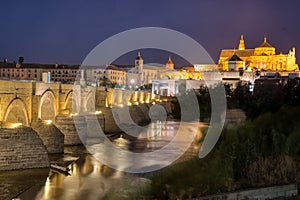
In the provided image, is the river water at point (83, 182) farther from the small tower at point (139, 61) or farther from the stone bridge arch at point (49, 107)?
the small tower at point (139, 61)

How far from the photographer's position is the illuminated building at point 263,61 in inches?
3391

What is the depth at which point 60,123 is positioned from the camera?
919 inches

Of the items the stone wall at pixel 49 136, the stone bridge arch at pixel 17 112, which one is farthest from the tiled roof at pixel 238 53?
the stone bridge arch at pixel 17 112

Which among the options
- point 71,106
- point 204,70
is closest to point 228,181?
point 71,106

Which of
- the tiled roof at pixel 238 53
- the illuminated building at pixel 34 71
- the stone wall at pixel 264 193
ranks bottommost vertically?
the stone wall at pixel 264 193


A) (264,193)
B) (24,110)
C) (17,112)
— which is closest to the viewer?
(264,193)

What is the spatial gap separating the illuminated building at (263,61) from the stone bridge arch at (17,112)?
67270 mm

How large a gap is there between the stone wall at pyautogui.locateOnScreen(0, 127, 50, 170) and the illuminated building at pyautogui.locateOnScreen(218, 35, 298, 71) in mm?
70251

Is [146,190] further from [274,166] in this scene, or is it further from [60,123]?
[60,123]

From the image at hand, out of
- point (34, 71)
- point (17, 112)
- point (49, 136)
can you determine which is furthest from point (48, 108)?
point (34, 71)

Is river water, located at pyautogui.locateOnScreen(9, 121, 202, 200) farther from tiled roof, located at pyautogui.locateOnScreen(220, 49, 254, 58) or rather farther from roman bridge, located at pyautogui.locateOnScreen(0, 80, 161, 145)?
tiled roof, located at pyautogui.locateOnScreen(220, 49, 254, 58)

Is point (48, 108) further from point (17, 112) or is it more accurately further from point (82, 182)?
point (82, 182)

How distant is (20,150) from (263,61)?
78368 mm

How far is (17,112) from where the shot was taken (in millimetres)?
19266
